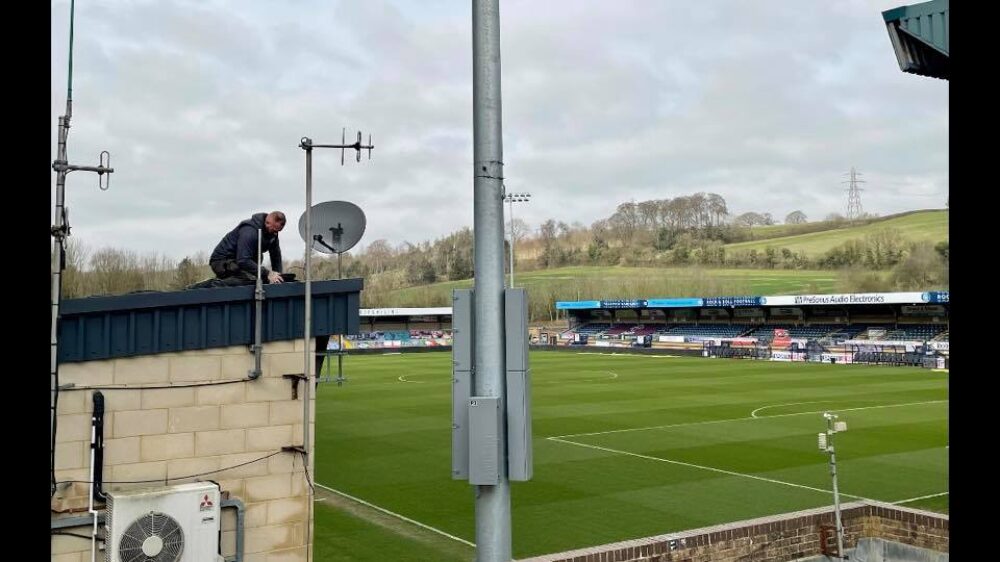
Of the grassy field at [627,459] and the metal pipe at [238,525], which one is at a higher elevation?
the metal pipe at [238,525]

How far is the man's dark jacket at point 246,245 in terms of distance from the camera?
969 centimetres

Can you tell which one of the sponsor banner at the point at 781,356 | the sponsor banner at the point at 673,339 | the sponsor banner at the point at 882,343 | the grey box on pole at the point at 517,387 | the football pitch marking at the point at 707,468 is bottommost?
the football pitch marking at the point at 707,468

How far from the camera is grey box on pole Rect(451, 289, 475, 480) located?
554 centimetres

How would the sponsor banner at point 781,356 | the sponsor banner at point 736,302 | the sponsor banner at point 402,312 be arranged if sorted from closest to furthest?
1. the sponsor banner at point 781,356
2. the sponsor banner at point 736,302
3. the sponsor banner at point 402,312

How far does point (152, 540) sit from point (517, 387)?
17.3 feet

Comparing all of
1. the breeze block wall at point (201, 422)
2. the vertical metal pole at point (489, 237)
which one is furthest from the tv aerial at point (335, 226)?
the vertical metal pole at point (489, 237)

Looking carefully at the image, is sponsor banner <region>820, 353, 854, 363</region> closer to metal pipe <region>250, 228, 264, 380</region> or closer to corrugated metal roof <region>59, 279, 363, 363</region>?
corrugated metal roof <region>59, 279, 363, 363</region>

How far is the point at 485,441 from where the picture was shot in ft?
17.7

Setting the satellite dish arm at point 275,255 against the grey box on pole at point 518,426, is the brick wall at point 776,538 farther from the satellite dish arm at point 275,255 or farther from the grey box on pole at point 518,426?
the grey box on pole at point 518,426

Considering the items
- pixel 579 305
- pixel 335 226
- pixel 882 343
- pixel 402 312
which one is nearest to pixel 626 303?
pixel 579 305

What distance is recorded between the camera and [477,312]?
5523 millimetres

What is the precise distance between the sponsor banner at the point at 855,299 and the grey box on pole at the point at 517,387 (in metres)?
72.7

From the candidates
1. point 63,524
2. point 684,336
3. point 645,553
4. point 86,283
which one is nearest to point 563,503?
point 645,553
